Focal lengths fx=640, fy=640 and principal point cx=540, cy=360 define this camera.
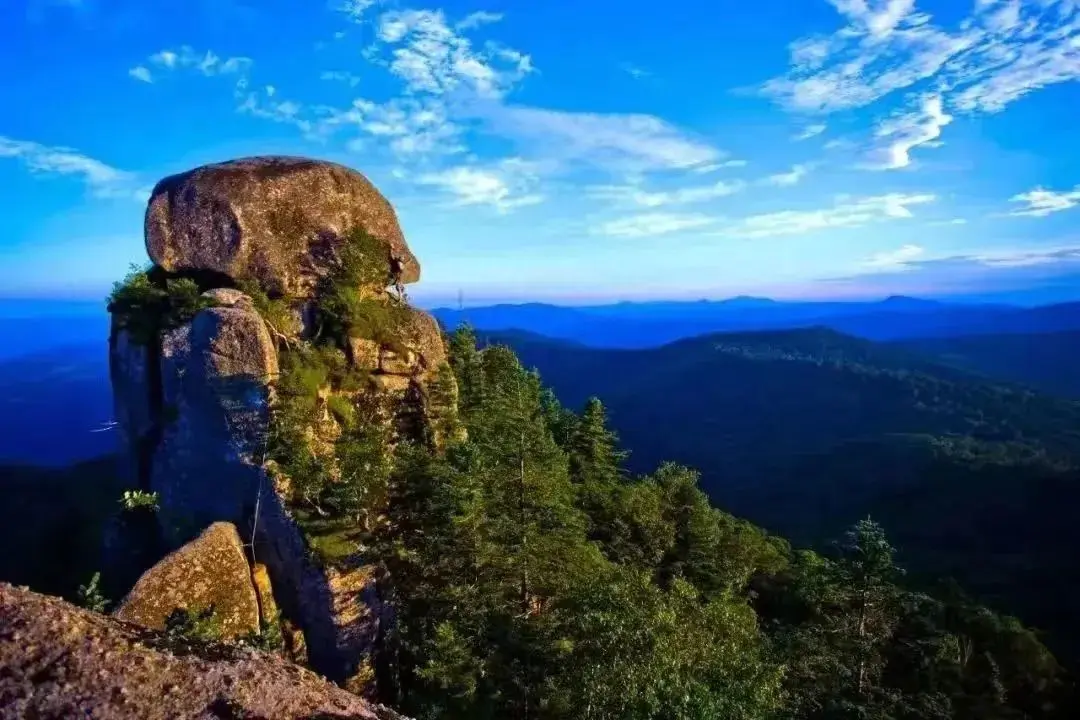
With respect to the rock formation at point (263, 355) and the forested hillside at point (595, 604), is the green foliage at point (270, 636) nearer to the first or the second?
the rock formation at point (263, 355)

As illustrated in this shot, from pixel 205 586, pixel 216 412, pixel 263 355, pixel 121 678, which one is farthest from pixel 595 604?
pixel 216 412

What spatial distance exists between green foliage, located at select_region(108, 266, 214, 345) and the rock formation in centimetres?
16

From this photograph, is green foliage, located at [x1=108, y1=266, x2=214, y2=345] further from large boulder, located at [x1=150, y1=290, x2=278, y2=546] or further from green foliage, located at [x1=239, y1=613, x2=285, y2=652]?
green foliage, located at [x1=239, y1=613, x2=285, y2=652]

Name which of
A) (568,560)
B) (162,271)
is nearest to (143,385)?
(162,271)

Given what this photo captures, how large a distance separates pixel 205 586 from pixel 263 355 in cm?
813

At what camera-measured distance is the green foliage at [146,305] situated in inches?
1002

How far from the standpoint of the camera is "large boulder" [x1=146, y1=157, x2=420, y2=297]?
91.8 feet

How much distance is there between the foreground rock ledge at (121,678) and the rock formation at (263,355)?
14189 millimetres

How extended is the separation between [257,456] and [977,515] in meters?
154

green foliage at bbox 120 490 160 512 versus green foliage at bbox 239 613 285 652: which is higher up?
green foliage at bbox 120 490 160 512

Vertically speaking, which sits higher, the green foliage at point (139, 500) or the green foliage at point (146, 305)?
the green foliage at point (146, 305)

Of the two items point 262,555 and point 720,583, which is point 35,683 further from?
point 720,583

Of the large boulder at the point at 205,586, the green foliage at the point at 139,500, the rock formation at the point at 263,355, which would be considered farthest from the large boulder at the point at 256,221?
the large boulder at the point at 205,586

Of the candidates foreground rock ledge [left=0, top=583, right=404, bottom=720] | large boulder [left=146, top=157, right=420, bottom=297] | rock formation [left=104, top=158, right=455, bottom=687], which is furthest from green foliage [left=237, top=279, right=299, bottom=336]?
foreground rock ledge [left=0, top=583, right=404, bottom=720]
